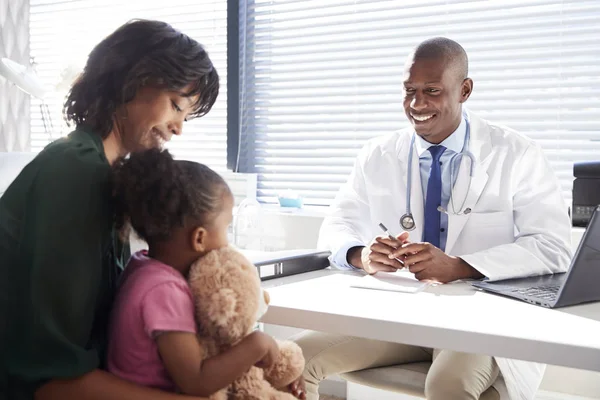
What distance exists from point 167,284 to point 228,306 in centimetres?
10

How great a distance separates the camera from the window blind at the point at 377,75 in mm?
2590

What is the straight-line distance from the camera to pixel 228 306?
1040 mm

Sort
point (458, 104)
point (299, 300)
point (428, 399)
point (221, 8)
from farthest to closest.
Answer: point (221, 8), point (458, 104), point (428, 399), point (299, 300)

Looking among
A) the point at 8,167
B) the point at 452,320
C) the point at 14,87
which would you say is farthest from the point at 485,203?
the point at 14,87

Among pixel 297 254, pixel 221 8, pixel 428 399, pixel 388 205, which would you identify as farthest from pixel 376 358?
pixel 221 8

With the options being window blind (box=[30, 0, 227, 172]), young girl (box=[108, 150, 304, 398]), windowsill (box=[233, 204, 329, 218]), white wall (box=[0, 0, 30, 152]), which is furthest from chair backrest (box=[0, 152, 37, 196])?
white wall (box=[0, 0, 30, 152])

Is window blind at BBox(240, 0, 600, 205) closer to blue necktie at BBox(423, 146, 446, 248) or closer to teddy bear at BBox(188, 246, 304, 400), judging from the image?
blue necktie at BBox(423, 146, 446, 248)

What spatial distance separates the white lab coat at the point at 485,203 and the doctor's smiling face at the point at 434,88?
0.08 metres

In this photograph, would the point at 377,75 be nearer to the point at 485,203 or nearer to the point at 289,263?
the point at 485,203

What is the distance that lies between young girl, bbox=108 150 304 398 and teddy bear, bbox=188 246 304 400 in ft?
0.07

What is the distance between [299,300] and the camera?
1.39m

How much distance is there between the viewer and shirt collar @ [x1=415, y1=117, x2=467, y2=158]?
2.18 metres

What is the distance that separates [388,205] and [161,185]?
49.1 inches

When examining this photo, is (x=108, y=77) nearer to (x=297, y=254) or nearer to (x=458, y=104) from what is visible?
(x=297, y=254)
